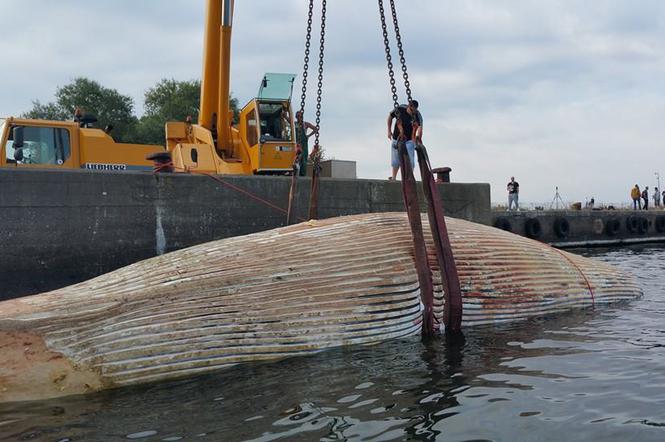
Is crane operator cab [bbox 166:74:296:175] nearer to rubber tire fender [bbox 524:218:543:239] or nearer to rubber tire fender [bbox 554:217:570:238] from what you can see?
rubber tire fender [bbox 524:218:543:239]

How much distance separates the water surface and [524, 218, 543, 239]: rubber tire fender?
1627 centimetres

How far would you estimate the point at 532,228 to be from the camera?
21.2 m

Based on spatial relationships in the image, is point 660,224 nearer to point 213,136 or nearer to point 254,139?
point 254,139

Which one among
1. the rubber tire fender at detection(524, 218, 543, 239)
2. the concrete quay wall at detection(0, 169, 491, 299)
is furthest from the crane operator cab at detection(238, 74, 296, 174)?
the rubber tire fender at detection(524, 218, 543, 239)

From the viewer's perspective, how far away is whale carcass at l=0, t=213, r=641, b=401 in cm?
417

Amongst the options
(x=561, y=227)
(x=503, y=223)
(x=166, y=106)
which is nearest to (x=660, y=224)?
(x=561, y=227)

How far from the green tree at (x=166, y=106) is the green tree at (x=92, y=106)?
1.64 meters

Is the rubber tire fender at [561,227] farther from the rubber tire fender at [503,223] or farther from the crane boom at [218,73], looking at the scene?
the crane boom at [218,73]

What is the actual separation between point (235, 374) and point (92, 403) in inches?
41.9

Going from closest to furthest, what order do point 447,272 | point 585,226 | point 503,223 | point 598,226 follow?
point 447,272 → point 503,223 → point 585,226 → point 598,226

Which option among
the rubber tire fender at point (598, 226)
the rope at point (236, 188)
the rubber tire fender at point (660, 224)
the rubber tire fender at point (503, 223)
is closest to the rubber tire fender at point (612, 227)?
the rubber tire fender at point (598, 226)

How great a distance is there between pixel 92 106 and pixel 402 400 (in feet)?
184

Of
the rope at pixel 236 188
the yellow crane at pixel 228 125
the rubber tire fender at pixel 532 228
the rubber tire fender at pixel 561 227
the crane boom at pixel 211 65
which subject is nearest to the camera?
the rope at pixel 236 188

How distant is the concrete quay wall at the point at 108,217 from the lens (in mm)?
7418
